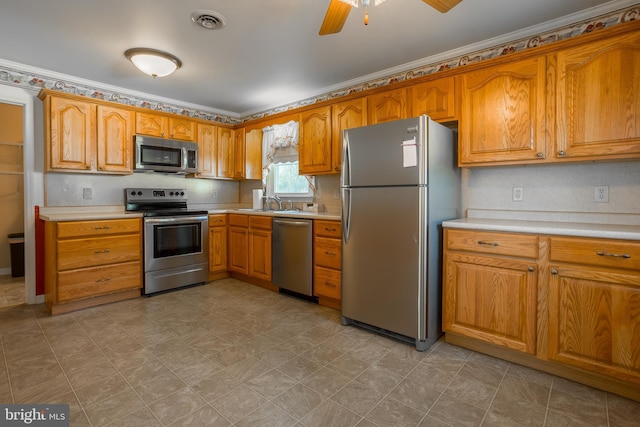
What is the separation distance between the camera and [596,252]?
177 centimetres

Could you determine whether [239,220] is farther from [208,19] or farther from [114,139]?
[208,19]

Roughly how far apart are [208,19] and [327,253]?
214 centimetres

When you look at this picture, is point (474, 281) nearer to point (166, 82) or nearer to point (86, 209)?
point (166, 82)

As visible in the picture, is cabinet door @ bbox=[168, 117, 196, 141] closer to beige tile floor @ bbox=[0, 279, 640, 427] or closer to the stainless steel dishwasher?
the stainless steel dishwasher

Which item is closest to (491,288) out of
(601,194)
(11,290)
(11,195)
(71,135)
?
(601,194)

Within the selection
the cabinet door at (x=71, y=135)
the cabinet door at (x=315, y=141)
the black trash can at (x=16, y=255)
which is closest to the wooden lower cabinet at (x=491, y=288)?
the cabinet door at (x=315, y=141)

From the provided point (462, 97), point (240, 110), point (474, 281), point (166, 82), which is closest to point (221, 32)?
point (166, 82)

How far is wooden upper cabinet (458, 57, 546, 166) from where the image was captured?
2.18 metres

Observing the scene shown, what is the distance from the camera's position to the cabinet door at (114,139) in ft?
11.3

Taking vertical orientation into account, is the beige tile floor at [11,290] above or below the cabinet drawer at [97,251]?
below

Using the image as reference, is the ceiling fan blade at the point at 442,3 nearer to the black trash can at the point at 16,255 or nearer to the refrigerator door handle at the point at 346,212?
the refrigerator door handle at the point at 346,212

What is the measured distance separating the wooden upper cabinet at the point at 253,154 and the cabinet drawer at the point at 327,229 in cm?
168

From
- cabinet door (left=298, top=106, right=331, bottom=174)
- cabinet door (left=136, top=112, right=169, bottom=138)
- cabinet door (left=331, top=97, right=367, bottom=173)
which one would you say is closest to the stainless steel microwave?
cabinet door (left=136, top=112, right=169, bottom=138)

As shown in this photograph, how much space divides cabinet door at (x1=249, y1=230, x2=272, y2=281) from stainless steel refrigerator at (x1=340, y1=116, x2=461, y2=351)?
1.25 m
